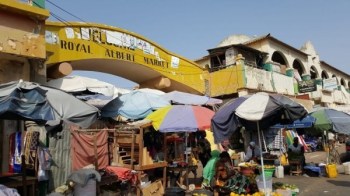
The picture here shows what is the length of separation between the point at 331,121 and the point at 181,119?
763 cm

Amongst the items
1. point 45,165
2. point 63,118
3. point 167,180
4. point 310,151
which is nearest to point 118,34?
point 167,180

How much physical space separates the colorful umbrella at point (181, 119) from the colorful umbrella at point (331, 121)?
252 inches

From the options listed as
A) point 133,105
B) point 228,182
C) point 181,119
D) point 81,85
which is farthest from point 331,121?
point 81,85

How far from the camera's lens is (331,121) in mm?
13828

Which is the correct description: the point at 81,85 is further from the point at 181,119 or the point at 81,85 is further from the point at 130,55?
the point at 181,119

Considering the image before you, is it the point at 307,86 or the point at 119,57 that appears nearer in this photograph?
the point at 119,57

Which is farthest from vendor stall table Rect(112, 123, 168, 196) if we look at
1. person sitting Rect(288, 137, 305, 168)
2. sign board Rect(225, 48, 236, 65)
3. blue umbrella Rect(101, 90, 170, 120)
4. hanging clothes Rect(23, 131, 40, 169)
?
sign board Rect(225, 48, 236, 65)

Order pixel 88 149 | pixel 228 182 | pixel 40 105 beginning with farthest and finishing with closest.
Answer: pixel 88 149, pixel 228 182, pixel 40 105

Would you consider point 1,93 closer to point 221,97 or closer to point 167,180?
point 167,180

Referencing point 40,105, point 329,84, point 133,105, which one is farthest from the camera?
point 329,84

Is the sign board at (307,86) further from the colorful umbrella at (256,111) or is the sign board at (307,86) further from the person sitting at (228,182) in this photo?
the person sitting at (228,182)

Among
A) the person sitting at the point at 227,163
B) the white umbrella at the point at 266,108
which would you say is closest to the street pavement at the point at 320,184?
the person sitting at the point at 227,163

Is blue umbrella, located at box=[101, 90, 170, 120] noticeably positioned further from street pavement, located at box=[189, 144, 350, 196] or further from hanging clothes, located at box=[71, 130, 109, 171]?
street pavement, located at box=[189, 144, 350, 196]

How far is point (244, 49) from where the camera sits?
2358 centimetres
